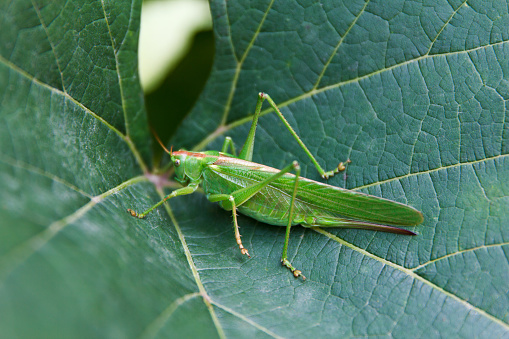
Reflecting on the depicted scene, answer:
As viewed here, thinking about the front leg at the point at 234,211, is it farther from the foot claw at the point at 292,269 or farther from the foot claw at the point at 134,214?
the foot claw at the point at 134,214

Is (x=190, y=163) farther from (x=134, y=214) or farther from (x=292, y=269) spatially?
(x=292, y=269)

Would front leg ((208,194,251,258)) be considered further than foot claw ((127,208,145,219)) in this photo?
Yes

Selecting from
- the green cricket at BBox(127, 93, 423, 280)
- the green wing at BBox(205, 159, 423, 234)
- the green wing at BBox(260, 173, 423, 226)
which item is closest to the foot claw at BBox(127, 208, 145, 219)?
the green cricket at BBox(127, 93, 423, 280)

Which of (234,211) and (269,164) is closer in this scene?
(234,211)

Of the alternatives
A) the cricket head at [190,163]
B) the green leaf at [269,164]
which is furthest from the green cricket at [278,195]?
the green leaf at [269,164]

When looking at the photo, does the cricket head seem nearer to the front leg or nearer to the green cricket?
the green cricket

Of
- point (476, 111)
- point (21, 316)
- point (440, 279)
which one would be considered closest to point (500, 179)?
point (476, 111)

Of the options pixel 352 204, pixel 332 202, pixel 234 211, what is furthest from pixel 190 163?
pixel 352 204
